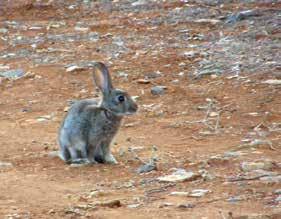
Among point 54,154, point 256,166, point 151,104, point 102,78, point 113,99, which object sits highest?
point 102,78

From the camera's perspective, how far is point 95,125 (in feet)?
28.6

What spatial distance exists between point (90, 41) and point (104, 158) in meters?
6.05

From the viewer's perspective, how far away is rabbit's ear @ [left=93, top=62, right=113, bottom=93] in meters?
8.82

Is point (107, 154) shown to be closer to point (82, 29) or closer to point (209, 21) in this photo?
point (209, 21)

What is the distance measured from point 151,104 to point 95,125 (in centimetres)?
245

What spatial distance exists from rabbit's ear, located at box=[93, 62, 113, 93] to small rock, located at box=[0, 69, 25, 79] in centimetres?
414

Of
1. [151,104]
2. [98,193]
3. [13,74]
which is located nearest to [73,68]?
[13,74]

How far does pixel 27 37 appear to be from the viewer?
15.1m

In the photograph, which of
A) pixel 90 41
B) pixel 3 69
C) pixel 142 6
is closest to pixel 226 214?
pixel 3 69

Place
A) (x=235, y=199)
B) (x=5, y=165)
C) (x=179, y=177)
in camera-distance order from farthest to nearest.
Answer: (x=5, y=165), (x=179, y=177), (x=235, y=199)

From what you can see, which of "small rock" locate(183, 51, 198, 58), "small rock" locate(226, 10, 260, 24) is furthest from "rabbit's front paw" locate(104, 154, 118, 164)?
"small rock" locate(226, 10, 260, 24)

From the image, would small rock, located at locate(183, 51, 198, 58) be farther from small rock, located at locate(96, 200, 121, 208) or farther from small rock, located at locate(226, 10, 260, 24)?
small rock, located at locate(96, 200, 121, 208)

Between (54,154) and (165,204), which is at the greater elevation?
(165,204)

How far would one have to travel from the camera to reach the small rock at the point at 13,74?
12898 mm
